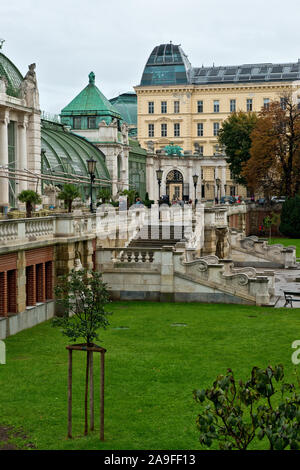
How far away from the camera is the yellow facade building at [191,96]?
360 feet

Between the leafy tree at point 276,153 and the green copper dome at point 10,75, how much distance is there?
33523 mm

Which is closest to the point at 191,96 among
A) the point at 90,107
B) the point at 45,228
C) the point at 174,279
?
the point at 90,107

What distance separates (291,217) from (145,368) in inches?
2028

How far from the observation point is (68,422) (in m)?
14.7

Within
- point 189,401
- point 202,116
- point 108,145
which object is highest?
point 202,116

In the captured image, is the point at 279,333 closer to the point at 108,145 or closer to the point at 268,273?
the point at 268,273

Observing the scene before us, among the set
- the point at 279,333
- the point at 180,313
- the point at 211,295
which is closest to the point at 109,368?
the point at 279,333

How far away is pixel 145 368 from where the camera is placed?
65.4ft

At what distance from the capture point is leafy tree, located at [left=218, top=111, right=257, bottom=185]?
A: 266ft

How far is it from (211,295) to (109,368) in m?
12.2

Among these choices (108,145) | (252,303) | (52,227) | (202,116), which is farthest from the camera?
(202,116)

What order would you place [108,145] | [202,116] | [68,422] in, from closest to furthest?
[68,422], [108,145], [202,116]

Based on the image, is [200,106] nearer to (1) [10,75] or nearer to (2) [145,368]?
(1) [10,75]

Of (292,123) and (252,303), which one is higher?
(292,123)
